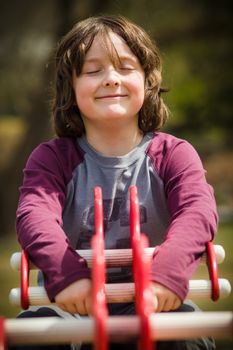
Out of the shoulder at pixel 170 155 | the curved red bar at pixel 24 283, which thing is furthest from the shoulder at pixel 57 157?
the curved red bar at pixel 24 283

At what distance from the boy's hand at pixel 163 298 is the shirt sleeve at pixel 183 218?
0.04 ft

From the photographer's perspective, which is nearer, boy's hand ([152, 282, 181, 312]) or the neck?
boy's hand ([152, 282, 181, 312])

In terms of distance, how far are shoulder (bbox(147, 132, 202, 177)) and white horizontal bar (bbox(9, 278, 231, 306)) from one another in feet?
1.48

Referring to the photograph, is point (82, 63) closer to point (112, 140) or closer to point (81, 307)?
point (112, 140)

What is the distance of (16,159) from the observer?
11586mm

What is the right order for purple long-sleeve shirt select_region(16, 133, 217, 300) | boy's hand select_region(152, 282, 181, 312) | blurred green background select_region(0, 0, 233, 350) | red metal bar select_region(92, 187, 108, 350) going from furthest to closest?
blurred green background select_region(0, 0, 233, 350)
purple long-sleeve shirt select_region(16, 133, 217, 300)
boy's hand select_region(152, 282, 181, 312)
red metal bar select_region(92, 187, 108, 350)

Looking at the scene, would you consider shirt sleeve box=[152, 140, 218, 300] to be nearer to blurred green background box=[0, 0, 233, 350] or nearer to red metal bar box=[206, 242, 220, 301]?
red metal bar box=[206, 242, 220, 301]

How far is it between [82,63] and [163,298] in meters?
0.87

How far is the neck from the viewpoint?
95.7 inches

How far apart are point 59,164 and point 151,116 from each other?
1.29 feet

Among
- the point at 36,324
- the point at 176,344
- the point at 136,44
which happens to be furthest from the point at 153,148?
the point at 36,324

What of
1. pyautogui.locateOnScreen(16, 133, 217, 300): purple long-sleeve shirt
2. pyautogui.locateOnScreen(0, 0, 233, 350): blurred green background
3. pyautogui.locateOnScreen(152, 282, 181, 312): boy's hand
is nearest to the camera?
pyautogui.locateOnScreen(152, 282, 181, 312): boy's hand

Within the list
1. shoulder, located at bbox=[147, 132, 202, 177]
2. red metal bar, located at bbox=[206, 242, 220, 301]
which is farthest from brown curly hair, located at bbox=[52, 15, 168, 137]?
red metal bar, located at bbox=[206, 242, 220, 301]

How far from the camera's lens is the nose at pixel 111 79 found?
2.32 metres
